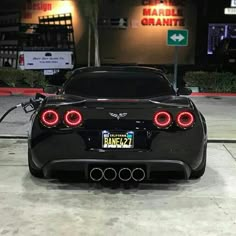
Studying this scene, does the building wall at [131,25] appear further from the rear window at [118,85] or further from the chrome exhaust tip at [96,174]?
the chrome exhaust tip at [96,174]

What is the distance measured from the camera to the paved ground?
905cm

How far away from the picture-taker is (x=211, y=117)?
11.0 metres

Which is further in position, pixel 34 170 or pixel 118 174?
pixel 34 170

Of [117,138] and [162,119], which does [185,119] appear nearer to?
[162,119]

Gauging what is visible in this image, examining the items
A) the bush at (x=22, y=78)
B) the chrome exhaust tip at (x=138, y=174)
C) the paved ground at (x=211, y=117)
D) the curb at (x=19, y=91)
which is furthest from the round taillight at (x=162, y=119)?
→ the bush at (x=22, y=78)

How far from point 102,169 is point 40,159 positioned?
2.20 ft

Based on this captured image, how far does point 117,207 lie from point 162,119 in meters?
1.03

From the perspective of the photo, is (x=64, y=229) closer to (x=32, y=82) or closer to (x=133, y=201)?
(x=133, y=201)

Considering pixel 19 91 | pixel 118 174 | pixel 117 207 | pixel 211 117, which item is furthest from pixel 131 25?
pixel 117 207

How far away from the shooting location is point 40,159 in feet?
17.5

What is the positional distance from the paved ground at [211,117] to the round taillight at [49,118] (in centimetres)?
358

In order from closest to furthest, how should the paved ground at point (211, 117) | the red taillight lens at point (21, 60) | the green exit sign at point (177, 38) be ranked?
the paved ground at point (211, 117) < the green exit sign at point (177, 38) < the red taillight lens at point (21, 60)

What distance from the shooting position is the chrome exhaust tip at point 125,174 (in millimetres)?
5320

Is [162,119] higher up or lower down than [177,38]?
lower down
